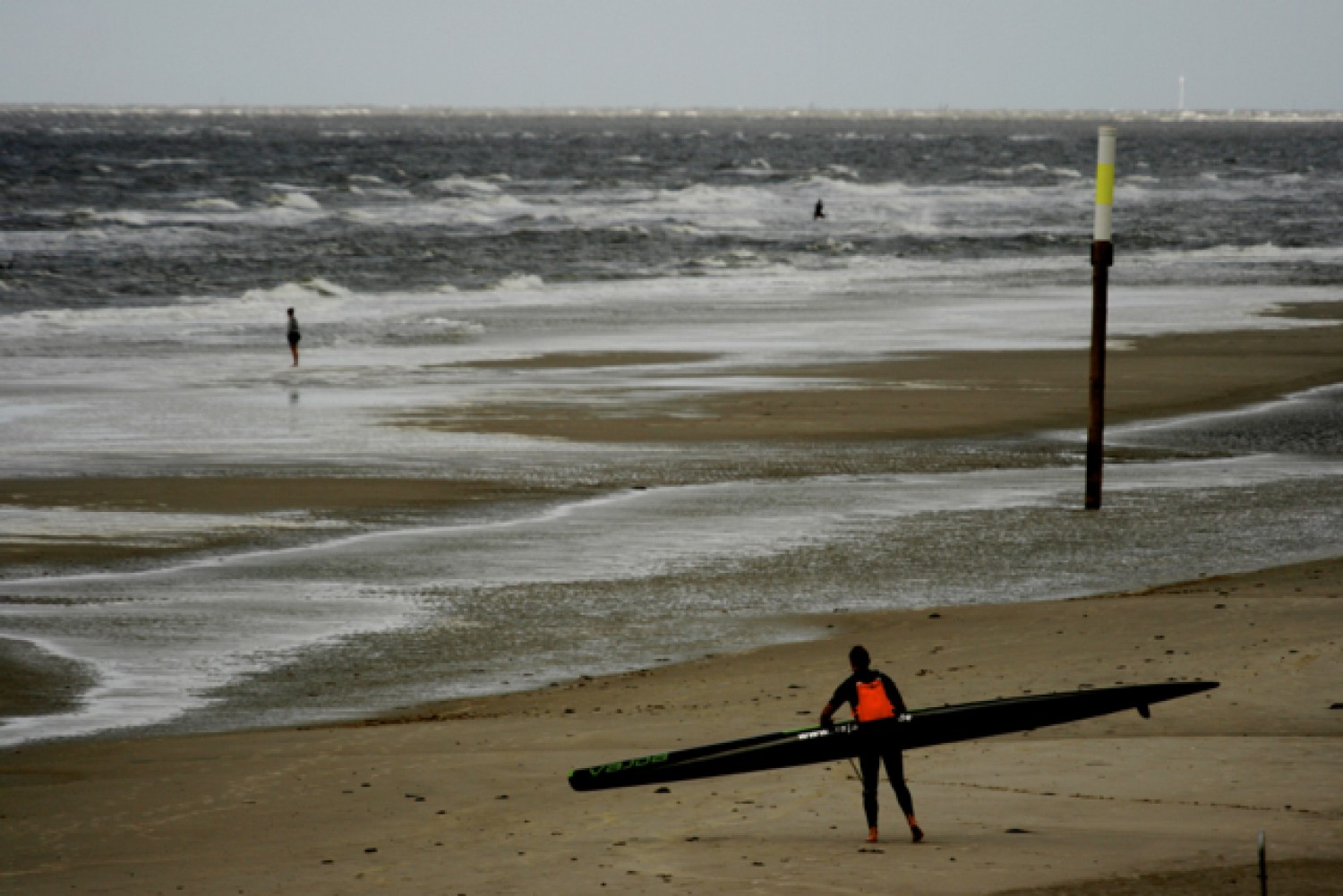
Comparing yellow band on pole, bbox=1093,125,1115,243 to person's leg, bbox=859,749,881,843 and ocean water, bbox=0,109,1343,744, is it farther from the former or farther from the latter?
person's leg, bbox=859,749,881,843

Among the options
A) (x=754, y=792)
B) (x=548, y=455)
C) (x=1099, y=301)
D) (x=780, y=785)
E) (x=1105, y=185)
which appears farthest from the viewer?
(x=548, y=455)

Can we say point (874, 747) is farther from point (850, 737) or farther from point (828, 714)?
point (828, 714)

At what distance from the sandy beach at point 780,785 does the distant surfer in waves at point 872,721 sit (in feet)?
0.86

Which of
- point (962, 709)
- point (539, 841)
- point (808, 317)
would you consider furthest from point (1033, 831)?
point (808, 317)

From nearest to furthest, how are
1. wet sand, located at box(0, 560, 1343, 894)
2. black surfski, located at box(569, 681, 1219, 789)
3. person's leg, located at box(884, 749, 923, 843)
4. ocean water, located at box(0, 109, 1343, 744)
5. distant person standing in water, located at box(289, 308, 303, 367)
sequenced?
wet sand, located at box(0, 560, 1343, 894) < person's leg, located at box(884, 749, 923, 843) < black surfski, located at box(569, 681, 1219, 789) < ocean water, located at box(0, 109, 1343, 744) < distant person standing in water, located at box(289, 308, 303, 367)

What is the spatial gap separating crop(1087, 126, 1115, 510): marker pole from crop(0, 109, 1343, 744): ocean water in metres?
0.60

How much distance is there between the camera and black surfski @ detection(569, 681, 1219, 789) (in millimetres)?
8578

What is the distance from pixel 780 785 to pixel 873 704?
139 centimetres

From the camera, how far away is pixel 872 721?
8406mm

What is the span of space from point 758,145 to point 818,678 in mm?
188607

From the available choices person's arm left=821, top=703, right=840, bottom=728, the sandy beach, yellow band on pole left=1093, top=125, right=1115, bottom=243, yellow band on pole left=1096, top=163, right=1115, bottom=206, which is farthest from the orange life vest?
yellow band on pole left=1096, top=163, right=1115, bottom=206

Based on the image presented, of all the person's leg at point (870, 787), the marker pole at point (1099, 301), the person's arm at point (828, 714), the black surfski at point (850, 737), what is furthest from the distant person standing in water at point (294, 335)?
the person's leg at point (870, 787)

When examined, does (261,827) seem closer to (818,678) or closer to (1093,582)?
(818,678)

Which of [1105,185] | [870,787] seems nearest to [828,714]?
→ [870,787]
